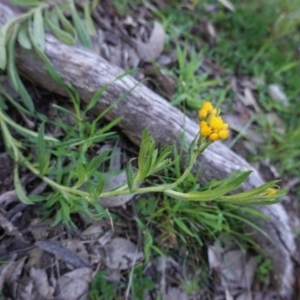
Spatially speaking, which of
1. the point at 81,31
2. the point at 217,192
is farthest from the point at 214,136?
the point at 81,31

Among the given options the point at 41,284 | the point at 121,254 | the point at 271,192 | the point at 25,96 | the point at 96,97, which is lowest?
the point at 41,284

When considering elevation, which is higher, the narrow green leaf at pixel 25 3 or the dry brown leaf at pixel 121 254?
the narrow green leaf at pixel 25 3

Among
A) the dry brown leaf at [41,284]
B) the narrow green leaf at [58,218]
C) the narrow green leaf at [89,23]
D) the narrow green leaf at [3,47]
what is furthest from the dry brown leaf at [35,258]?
the narrow green leaf at [89,23]

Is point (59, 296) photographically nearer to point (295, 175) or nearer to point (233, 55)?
point (295, 175)

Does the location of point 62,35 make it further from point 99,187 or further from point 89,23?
point 99,187

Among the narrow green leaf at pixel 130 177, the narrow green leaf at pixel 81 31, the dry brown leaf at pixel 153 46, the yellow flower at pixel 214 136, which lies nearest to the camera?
the yellow flower at pixel 214 136

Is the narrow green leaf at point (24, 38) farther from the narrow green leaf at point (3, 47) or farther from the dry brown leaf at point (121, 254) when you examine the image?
the dry brown leaf at point (121, 254)
